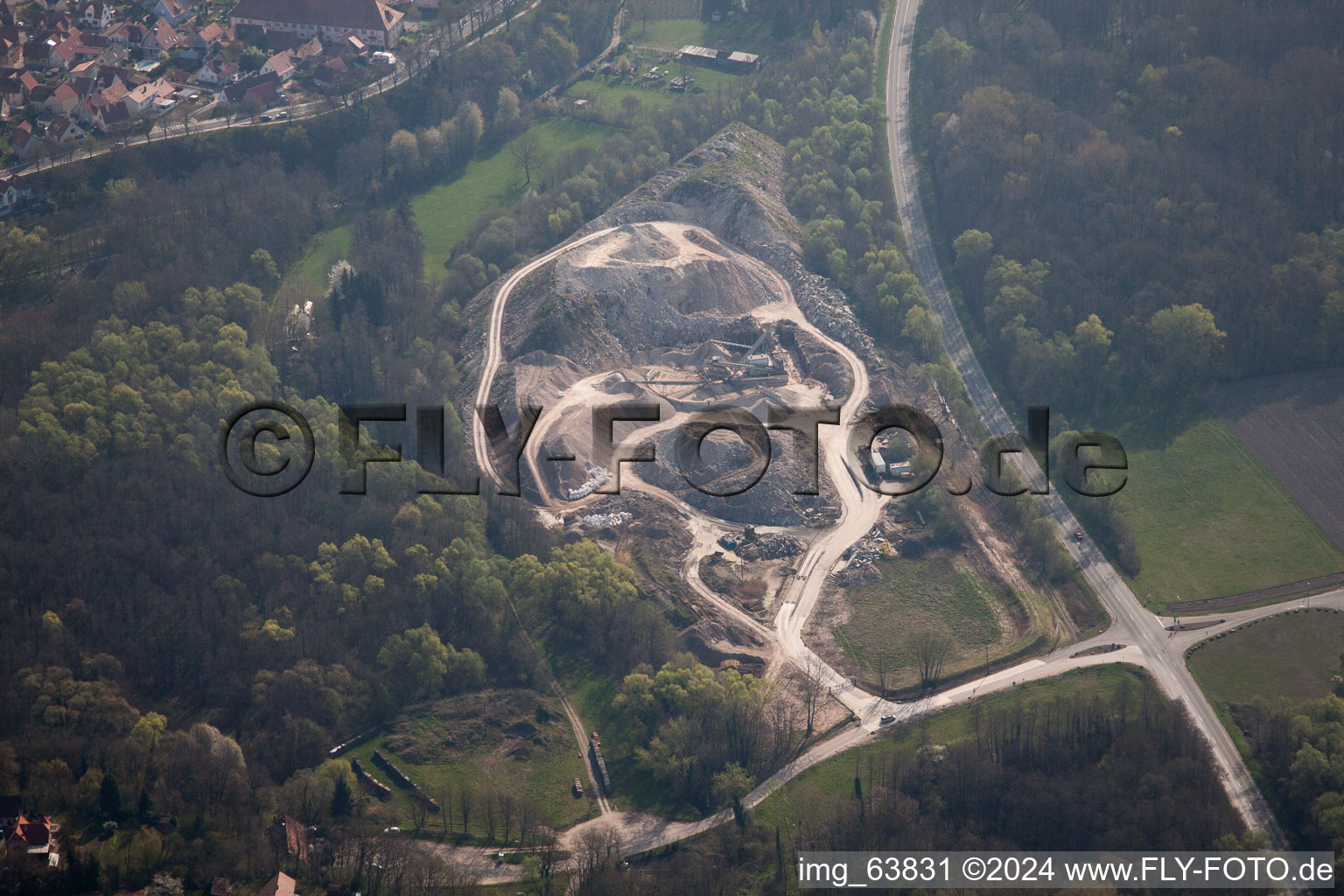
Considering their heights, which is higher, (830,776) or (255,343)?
(255,343)

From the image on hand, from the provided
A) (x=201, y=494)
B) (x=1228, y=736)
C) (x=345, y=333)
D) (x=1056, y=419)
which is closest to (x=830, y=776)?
(x=1228, y=736)

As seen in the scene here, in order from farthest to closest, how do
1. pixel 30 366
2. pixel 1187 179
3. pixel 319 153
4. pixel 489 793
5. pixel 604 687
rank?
1. pixel 319 153
2. pixel 1187 179
3. pixel 30 366
4. pixel 604 687
5. pixel 489 793

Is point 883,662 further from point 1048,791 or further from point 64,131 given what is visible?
point 64,131

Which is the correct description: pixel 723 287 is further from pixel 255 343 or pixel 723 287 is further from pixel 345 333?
pixel 255 343

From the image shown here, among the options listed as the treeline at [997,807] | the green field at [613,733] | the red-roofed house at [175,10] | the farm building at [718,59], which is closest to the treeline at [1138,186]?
the farm building at [718,59]

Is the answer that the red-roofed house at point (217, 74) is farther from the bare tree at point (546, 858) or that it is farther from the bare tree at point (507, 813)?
the bare tree at point (546, 858)

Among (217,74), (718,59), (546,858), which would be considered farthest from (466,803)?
(718,59)

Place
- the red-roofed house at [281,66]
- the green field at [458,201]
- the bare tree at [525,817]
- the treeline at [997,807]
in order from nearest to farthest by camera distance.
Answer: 1. the treeline at [997,807]
2. the bare tree at [525,817]
3. the green field at [458,201]
4. the red-roofed house at [281,66]
